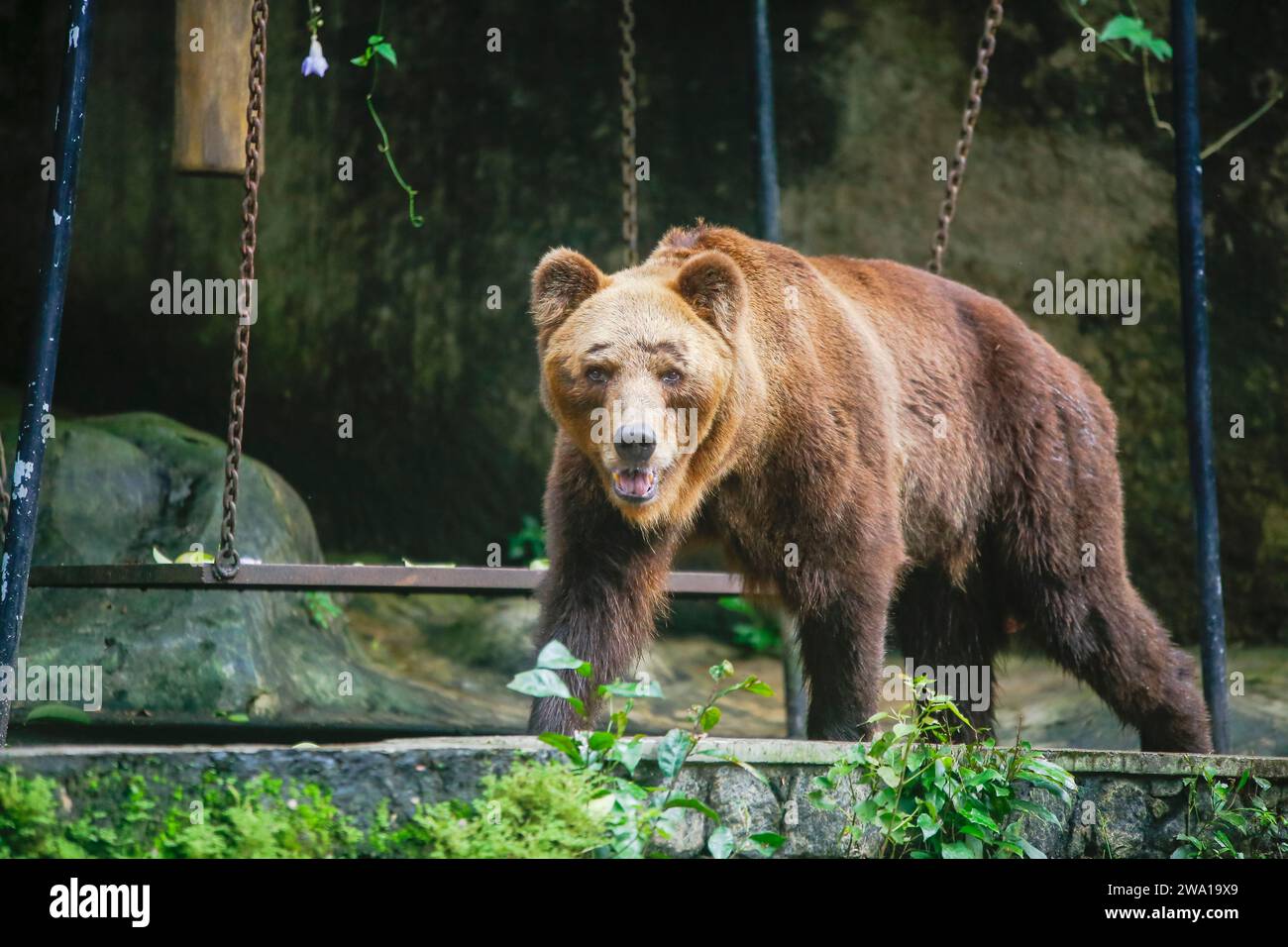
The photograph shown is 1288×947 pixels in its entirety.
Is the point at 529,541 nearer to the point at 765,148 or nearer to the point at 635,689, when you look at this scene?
the point at 765,148

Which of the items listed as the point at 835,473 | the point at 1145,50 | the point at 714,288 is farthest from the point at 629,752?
the point at 1145,50

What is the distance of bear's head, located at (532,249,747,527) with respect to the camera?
5.04 metres

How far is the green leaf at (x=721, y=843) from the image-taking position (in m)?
4.14

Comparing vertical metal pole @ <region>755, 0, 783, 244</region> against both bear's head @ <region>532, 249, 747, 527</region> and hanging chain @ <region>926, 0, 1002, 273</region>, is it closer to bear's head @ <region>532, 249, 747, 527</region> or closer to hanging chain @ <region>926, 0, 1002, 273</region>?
hanging chain @ <region>926, 0, 1002, 273</region>

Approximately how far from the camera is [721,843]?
4.16m

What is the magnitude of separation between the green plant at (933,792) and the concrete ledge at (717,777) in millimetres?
116

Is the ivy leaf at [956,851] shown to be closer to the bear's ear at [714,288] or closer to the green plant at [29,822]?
the bear's ear at [714,288]

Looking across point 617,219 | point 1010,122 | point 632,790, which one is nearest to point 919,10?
point 1010,122

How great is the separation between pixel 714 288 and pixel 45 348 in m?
2.24

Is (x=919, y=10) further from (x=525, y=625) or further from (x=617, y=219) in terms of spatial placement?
(x=525, y=625)

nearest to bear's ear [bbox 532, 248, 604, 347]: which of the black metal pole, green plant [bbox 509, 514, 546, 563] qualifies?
the black metal pole

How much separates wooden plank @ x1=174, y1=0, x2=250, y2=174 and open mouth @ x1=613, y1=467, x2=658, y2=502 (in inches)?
106
